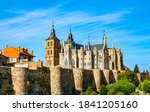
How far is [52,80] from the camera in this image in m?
39.0

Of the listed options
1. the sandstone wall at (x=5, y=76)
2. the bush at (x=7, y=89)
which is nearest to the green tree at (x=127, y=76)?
the sandstone wall at (x=5, y=76)

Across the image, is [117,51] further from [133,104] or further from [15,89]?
[133,104]

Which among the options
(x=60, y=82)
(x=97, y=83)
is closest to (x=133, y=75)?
(x=97, y=83)

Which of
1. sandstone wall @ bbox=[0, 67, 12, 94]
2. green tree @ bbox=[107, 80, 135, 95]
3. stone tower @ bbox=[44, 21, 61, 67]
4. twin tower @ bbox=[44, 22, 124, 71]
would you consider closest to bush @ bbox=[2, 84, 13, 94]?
sandstone wall @ bbox=[0, 67, 12, 94]

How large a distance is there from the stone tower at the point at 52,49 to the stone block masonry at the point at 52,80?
4558 cm

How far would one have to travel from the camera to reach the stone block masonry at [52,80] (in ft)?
111

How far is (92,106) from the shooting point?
12992 mm

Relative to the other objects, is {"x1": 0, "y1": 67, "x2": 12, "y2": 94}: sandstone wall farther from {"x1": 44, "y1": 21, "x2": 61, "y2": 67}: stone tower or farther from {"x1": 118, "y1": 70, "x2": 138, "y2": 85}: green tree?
{"x1": 44, "y1": 21, "x2": 61, "y2": 67}: stone tower

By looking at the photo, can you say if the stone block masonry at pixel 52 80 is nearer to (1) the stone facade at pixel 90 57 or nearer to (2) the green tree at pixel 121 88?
(2) the green tree at pixel 121 88

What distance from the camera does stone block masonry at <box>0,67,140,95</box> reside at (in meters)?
33.9

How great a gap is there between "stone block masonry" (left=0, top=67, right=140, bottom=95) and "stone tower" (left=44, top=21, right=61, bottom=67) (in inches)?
1794

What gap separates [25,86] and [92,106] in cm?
2188

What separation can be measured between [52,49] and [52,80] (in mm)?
58665

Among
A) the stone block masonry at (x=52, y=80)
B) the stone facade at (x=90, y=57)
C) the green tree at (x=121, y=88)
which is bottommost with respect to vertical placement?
the green tree at (x=121, y=88)
